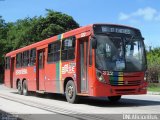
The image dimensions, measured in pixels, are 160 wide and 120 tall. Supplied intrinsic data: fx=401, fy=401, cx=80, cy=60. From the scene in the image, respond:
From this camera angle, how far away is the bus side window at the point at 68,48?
17.7m

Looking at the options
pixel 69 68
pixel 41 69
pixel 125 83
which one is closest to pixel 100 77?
pixel 125 83

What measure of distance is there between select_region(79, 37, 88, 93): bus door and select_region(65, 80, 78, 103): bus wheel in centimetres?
Answer: 56

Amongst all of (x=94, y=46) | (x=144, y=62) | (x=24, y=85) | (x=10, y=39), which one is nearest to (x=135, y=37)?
(x=144, y=62)

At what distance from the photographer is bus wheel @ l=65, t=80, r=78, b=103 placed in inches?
682

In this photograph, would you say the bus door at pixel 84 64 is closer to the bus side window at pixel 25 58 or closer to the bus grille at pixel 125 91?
the bus grille at pixel 125 91

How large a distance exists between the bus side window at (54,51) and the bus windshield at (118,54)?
13.0ft

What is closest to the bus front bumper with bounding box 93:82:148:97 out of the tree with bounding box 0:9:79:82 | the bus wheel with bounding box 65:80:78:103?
the bus wheel with bounding box 65:80:78:103

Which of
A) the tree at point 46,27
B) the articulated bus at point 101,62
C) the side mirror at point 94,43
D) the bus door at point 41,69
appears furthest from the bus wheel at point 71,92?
the tree at point 46,27

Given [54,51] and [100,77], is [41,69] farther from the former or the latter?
[100,77]

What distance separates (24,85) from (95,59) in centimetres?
1166

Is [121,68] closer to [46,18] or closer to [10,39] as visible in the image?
[46,18]

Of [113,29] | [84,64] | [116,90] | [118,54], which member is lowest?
[116,90]

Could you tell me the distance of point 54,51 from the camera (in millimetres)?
20062

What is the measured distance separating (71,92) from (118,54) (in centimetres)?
302
